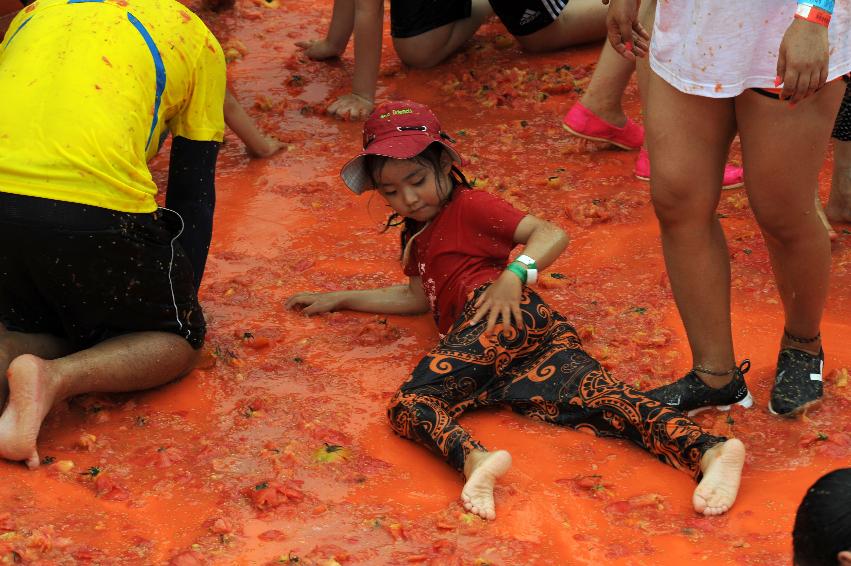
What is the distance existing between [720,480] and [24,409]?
1.78m

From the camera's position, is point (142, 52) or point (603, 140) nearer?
point (142, 52)

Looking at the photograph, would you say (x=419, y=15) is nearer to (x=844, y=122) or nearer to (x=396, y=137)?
(x=844, y=122)

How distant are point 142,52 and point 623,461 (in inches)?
69.2

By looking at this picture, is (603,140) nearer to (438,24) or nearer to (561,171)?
(561,171)

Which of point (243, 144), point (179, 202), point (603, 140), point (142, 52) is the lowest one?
point (243, 144)

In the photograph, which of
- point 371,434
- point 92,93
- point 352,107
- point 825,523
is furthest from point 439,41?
point 825,523

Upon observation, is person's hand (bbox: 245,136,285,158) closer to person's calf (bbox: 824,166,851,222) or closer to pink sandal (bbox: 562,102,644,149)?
pink sandal (bbox: 562,102,644,149)

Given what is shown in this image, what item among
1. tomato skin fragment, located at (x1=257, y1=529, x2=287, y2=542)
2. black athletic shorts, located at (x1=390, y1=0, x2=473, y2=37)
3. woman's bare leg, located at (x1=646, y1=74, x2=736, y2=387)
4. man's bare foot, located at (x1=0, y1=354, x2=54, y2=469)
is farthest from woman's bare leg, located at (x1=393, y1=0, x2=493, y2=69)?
tomato skin fragment, located at (x1=257, y1=529, x2=287, y2=542)

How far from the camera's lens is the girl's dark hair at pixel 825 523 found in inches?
74.8

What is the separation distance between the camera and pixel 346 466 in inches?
124

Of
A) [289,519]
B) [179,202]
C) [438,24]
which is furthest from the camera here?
[438,24]

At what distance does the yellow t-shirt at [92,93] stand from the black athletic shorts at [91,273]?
0.18ft

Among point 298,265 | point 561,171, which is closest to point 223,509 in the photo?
point 298,265

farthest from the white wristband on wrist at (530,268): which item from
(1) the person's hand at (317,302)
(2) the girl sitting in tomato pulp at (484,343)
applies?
(1) the person's hand at (317,302)
